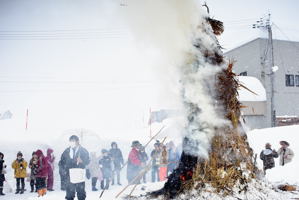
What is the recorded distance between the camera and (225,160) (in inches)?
182

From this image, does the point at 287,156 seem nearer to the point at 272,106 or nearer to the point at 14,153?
the point at 14,153

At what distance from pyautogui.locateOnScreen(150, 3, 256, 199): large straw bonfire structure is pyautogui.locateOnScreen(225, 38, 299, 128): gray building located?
1788cm

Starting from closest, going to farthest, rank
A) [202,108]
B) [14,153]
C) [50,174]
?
[202,108], [50,174], [14,153]

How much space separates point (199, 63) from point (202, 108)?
2.89 feet

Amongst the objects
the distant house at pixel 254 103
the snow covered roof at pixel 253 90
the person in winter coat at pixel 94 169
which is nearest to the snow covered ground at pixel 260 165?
the person in winter coat at pixel 94 169

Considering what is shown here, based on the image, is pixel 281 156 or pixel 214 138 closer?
pixel 214 138

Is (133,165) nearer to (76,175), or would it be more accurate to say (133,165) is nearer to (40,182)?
(40,182)

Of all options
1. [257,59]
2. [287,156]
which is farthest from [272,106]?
[287,156]

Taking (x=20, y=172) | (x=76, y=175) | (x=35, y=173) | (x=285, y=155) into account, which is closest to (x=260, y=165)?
(x=285, y=155)

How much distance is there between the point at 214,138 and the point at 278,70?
2134cm

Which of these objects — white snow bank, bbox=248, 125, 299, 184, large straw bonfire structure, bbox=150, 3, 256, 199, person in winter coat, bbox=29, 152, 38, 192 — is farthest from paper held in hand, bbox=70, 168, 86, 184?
white snow bank, bbox=248, 125, 299, 184

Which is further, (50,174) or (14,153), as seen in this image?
(14,153)

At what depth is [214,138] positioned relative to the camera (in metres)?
4.78

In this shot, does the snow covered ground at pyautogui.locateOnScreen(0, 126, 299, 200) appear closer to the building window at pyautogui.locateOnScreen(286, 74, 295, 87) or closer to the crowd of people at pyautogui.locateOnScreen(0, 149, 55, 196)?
the crowd of people at pyautogui.locateOnScreen(0, 149, 55, 196)
